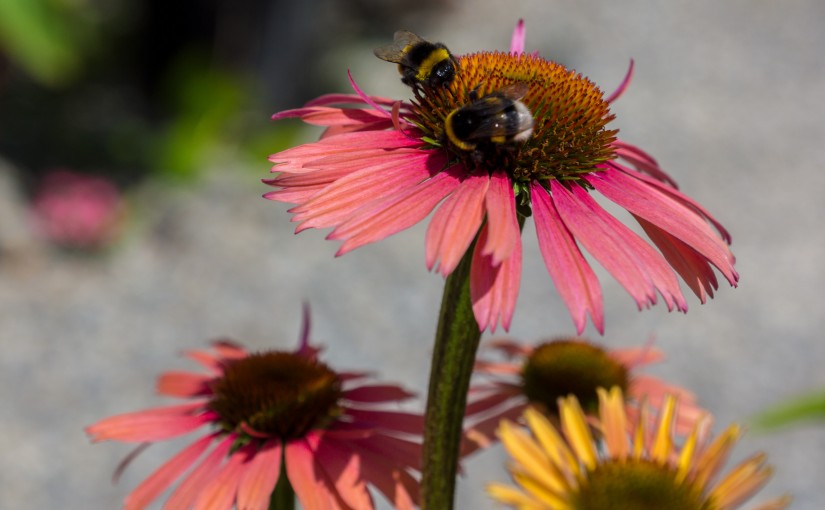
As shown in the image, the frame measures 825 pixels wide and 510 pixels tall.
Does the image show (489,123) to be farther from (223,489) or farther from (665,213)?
(223,489)

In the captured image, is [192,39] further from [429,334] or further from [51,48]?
[429,334]

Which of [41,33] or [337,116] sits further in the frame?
[41,33]

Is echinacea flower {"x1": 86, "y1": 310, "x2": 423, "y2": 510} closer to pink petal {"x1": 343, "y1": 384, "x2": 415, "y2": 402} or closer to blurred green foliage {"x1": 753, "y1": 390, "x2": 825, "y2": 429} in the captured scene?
pink petal {"x1": 343, "y1": 384, "x2": 415, "y2": 402}

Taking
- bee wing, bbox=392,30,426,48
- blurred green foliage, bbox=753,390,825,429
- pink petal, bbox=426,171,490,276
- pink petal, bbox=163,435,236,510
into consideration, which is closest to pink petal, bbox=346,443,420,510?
pink petal, bbox=163,435,236,510

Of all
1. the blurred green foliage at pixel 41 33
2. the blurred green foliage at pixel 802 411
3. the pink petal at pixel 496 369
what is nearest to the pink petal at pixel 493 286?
the pink petal at pixel 496 369

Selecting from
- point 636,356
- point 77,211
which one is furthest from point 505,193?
point 77,211

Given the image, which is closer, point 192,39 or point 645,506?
point 645,506

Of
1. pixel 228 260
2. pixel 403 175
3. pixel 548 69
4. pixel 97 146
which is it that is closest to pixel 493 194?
pixel 403 175
